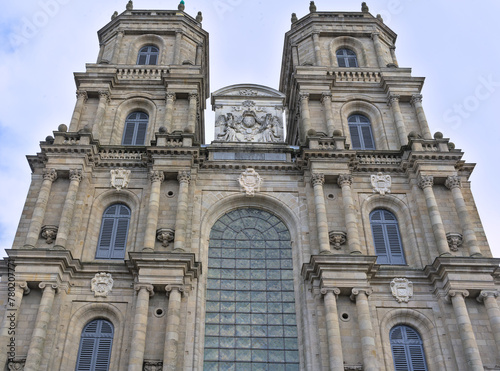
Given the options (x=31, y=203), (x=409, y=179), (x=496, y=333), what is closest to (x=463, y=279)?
(x=496, y=333)

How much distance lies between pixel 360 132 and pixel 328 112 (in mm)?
1971

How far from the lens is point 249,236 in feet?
85.4

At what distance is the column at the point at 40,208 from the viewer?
Answer: 23828 mm

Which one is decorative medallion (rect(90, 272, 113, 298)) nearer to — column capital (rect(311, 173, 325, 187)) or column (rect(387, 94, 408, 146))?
column capital (rect(311, 173, 325, 187))

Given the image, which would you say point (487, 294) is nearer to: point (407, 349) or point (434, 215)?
point (407, 349)

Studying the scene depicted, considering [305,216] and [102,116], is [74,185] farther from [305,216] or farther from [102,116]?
[305,216]

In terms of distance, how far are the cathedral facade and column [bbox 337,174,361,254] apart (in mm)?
85

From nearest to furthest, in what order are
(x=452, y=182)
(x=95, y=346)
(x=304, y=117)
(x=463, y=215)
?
(x=95, y=346), (x=463, y=215), (x=452, y=182), (x=304, y=117)

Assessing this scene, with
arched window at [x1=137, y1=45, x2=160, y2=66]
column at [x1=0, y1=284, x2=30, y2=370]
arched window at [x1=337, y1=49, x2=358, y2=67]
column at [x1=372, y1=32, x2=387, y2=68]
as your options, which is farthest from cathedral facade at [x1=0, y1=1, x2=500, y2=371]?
arched window at [x1=337, y1=49, x2=358, y2=67]

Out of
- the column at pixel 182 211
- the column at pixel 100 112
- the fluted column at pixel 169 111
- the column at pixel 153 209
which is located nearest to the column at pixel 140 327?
the column at pixel 153 209

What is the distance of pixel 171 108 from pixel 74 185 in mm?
6817

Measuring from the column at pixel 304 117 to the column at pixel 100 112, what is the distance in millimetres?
9729

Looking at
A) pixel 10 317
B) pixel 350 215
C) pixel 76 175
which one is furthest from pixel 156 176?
pixel 350 215

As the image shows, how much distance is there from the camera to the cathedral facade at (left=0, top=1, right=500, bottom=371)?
21875mm
